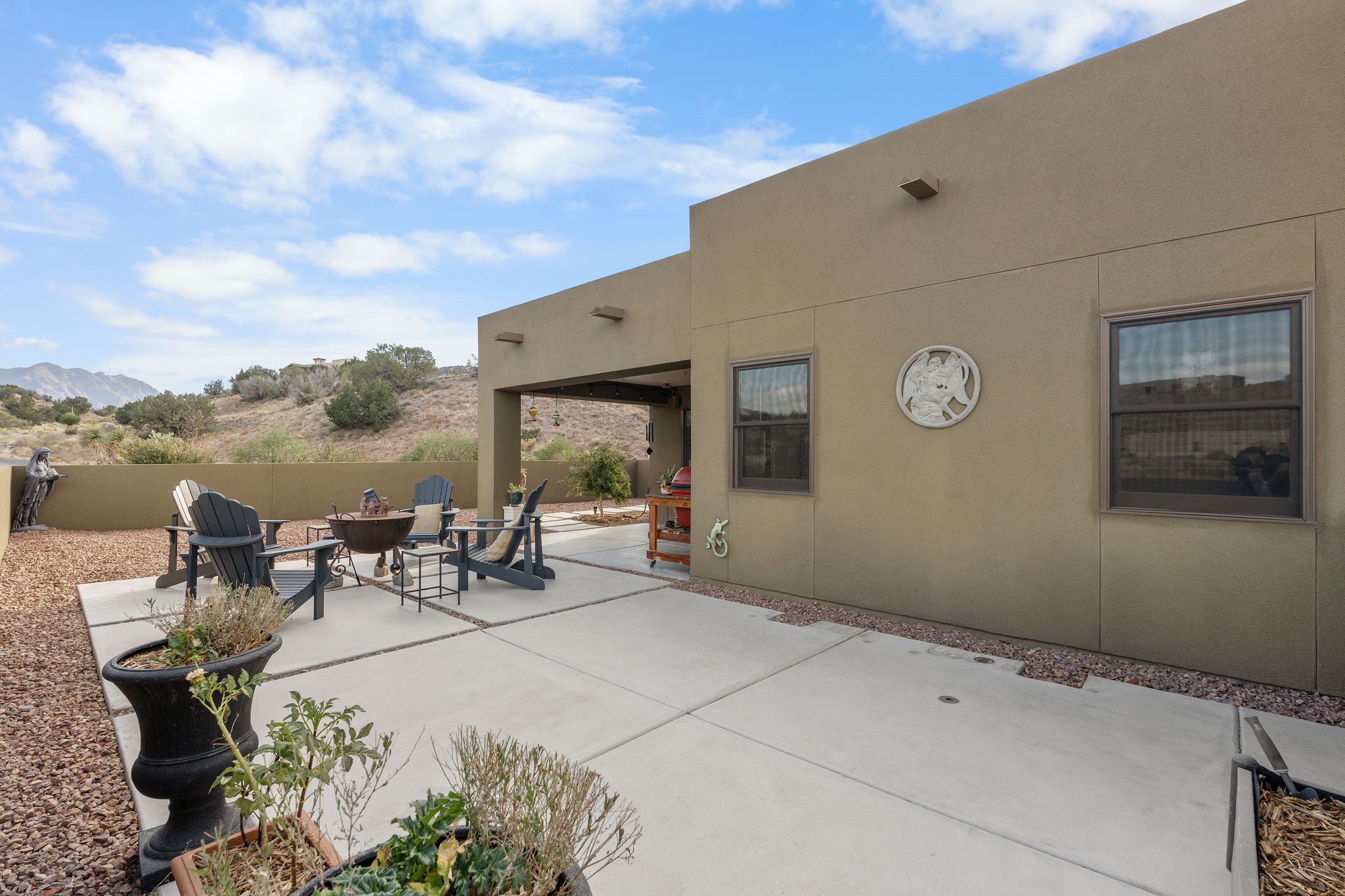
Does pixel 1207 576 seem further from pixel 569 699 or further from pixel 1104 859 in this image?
pixel 569 699

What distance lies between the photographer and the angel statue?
4.29 m

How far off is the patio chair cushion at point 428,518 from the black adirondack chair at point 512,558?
1.39 meters

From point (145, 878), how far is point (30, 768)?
1.25m

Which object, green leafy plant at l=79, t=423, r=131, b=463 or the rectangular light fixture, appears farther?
green leafy plant at l=79, t=423, r=131, b=463

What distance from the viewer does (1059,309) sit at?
3.89 meters

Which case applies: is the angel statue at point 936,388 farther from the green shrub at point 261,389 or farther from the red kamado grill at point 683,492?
the green shrub at point 261,389

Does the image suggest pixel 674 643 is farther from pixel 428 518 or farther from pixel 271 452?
pixel 271 452

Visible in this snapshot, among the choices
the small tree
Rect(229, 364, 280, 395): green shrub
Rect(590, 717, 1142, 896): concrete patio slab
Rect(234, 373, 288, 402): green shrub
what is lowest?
Rect(590, 717, 1142, 896): concrete patio slab

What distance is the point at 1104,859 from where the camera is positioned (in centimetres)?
191

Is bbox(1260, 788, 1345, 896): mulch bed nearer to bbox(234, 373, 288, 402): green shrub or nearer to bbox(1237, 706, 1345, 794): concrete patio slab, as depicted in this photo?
bbox(1237, 706, 1345, 794): concrete patio slab

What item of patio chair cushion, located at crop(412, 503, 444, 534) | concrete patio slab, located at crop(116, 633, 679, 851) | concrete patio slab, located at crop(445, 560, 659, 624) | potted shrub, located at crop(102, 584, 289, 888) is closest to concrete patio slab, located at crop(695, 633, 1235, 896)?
concrete patio slab, located at crop(116, 633, 679, 851)

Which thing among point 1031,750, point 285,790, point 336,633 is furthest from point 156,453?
point 1031,750

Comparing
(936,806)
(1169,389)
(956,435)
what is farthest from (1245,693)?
(936,806)

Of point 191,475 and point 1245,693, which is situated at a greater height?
point 191,475
